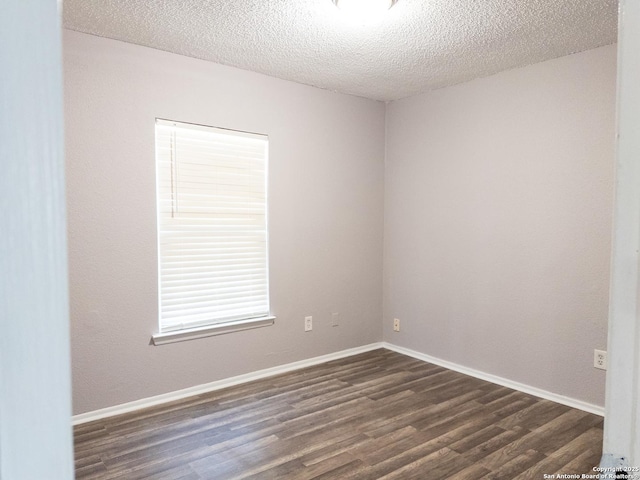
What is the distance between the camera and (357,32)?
2654mm

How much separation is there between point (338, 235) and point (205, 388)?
174 cm

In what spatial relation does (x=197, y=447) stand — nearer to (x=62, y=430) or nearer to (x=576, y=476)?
(x=576, y=476)

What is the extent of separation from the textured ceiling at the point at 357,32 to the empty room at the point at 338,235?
2 cm

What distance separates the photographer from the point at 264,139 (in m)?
3.51

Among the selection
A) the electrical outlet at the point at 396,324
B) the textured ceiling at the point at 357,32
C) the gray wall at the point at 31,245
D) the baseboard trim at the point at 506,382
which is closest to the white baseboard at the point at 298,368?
the baseboard trim at the point at 506,382

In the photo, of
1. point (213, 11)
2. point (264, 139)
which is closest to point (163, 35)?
point (213, 11)

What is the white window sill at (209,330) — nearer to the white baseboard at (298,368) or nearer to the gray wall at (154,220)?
Result: the gray wall at (154,220)

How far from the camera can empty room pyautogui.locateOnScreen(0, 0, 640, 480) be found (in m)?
2.46

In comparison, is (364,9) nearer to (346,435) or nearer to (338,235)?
(338,235)

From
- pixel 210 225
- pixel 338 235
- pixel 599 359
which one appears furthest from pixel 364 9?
pixel 599 359

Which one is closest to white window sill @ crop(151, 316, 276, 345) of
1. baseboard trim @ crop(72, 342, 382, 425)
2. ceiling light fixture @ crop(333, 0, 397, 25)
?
baseboard trim @ crop(72, 342, 382, 425)

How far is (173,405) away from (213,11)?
8.37ft

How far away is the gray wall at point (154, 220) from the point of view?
2754mm

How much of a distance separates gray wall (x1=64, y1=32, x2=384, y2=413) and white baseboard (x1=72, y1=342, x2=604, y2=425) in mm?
49
